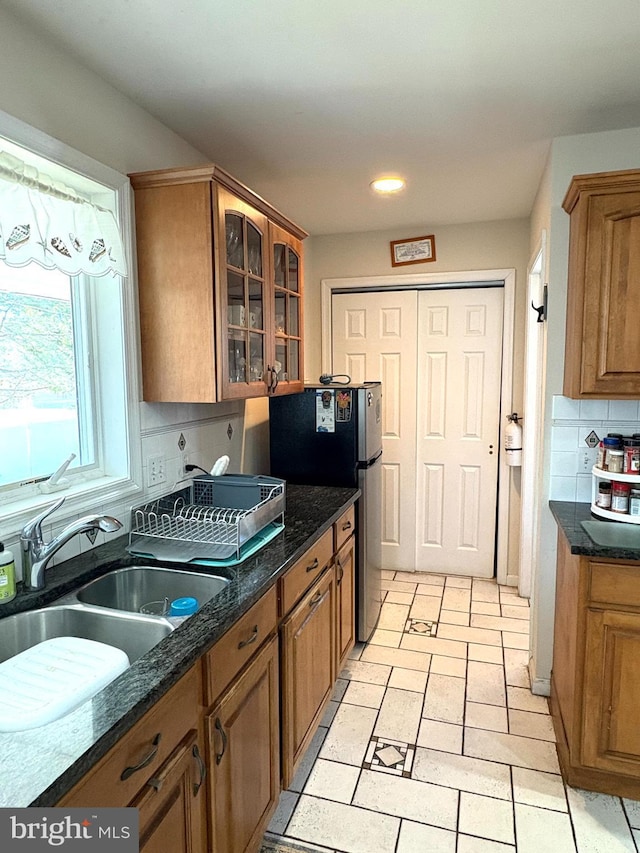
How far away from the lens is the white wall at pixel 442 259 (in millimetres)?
3404

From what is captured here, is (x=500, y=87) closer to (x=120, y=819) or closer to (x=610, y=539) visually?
(x=610, y=539)

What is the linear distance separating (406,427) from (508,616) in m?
1.40

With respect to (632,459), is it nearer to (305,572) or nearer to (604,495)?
(604,495)

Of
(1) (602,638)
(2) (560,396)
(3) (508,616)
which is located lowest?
(3) (508,616)

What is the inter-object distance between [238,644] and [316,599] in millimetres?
675

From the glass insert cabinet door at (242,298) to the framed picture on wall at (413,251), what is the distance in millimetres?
1622

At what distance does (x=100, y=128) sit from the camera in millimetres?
1723

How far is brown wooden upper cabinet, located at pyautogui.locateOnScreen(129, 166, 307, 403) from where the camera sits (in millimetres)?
1809

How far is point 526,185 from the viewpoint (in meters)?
2.74

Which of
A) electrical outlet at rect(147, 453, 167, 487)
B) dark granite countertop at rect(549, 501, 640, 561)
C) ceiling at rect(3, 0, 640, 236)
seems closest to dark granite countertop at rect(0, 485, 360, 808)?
electrical outlet at rect(147, 453, 167, 487)

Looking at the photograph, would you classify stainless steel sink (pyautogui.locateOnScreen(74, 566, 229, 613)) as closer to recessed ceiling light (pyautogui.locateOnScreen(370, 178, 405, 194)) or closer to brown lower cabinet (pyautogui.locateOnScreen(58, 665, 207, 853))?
brown lower cabinet (pyautogui.locateOnScreen(58, 665, 207, 853))

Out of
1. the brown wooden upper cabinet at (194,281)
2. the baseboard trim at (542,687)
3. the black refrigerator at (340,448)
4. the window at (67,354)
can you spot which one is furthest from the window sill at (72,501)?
the baseboard trim at (542,687)

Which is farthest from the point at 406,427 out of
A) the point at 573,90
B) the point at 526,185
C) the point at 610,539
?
the point at 573,90

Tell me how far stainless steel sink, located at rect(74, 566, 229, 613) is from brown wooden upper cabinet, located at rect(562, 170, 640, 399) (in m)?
1.55
